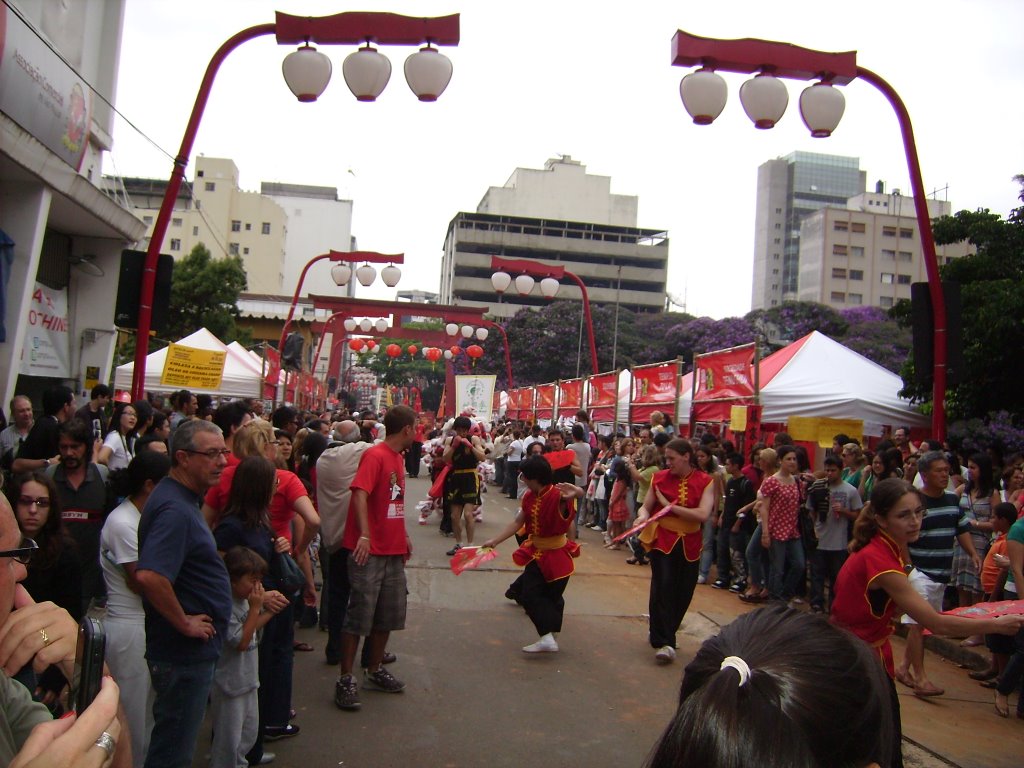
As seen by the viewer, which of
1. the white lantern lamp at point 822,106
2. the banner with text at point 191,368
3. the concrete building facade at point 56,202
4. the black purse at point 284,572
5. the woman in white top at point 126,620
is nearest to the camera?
the woman in white top at point 126,620

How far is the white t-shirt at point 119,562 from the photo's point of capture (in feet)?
12.5

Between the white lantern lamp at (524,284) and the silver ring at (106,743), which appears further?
the white lantern lamp at (524,284)

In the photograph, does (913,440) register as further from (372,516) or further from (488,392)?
(488,392)

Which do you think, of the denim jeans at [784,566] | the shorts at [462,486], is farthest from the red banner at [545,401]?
the denim jeans at [784,566]

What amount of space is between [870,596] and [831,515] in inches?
209

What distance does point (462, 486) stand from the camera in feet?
41.2

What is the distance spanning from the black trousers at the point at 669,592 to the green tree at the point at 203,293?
3302cm

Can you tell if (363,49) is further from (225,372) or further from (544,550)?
(225,372)

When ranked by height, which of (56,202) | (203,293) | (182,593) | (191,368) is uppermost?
(203,293)

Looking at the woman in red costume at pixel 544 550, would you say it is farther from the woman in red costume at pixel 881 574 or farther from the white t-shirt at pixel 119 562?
the white t-shirt at pixel 119 562

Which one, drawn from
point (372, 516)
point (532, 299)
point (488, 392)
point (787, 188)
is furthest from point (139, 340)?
point (787, 188)

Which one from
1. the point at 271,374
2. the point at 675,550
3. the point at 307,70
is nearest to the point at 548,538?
the point at 675,550

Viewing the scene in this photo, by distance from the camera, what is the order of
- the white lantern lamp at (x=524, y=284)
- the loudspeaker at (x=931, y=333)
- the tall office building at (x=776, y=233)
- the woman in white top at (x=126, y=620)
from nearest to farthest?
the woman in white top at (x=126, y=620) < the loudspeaker at (x=931, y=333) < the white lantern lamp at (x=524, y=284) < the tall office building at (x=776, y=233)

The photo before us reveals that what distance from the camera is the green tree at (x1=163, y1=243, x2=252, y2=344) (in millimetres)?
36812
